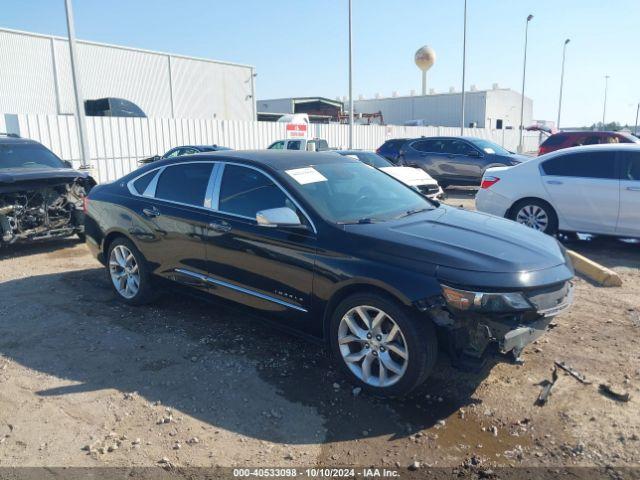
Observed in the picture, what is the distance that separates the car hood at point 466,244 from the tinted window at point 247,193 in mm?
751

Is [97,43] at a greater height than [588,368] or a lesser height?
greater

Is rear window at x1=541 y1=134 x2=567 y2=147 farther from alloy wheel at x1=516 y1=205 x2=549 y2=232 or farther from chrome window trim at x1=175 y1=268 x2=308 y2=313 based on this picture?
chrome window trim at x1=175 y1=268 x2=308 y2=313

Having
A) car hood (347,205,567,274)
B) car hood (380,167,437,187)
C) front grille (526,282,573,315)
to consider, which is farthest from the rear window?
front grille (526,282,573,315)

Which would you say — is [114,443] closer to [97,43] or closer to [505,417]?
[505,417]

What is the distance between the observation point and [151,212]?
16.6 feet

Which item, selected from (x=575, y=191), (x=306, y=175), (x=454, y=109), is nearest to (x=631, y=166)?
(x=575, y=191)

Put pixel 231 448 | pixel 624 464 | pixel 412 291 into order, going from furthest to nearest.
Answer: pixel 412 291 < pixel 231 448 < pixel 624 464

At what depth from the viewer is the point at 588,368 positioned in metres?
3.97

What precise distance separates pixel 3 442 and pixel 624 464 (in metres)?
3.62

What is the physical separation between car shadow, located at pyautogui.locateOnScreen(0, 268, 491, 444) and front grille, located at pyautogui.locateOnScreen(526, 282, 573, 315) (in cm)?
74

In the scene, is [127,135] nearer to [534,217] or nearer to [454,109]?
[534,217]

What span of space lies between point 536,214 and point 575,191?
0.69 meters

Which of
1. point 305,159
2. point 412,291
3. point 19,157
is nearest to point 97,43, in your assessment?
point 19,157

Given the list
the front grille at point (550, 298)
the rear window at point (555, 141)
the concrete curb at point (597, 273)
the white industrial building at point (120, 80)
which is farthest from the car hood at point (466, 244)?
the white industrial building at point (120, 80)
